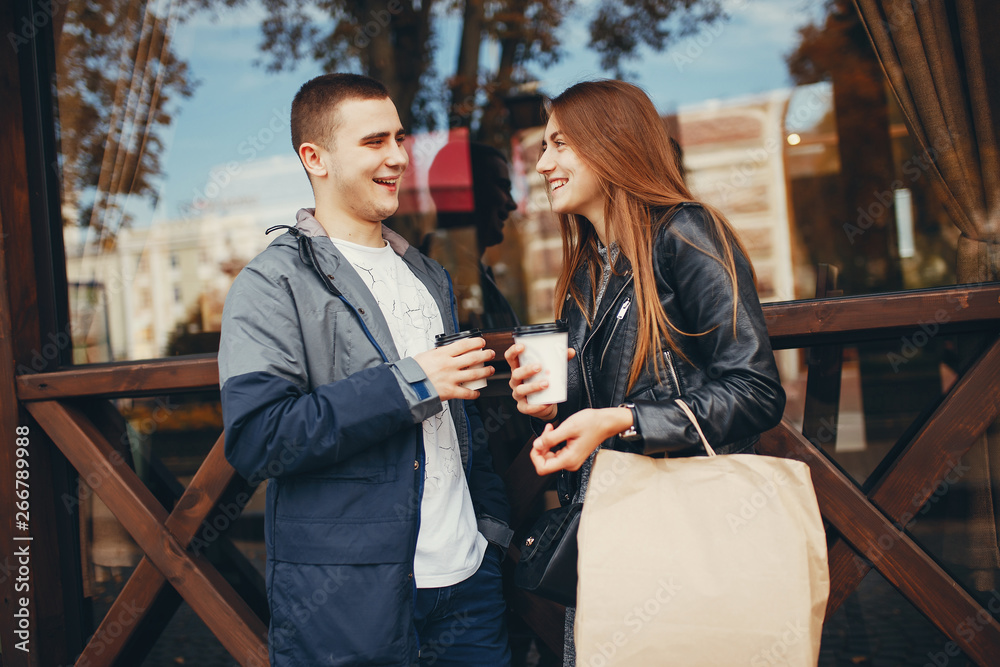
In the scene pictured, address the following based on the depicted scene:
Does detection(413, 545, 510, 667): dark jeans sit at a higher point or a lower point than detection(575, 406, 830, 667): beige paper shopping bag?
lower

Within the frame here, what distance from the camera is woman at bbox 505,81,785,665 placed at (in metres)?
1.22

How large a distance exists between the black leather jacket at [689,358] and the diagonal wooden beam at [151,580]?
4.33 ft

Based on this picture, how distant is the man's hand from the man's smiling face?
0.47 meters

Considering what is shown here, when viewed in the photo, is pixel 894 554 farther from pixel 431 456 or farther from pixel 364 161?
pixel 364 161

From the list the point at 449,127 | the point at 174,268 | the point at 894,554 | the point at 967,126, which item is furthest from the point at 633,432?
the point at 174,268

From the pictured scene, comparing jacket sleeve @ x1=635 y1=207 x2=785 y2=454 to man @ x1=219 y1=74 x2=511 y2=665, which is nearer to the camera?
jacket sleeve @ x1=635 y1=207 x2=785 y2=454

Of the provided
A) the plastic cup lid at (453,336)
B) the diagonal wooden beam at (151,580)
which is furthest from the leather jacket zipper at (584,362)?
the diagonal wooden beam at (151,580)

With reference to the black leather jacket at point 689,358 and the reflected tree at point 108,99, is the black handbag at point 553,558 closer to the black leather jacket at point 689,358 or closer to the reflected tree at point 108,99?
the black leather jacket at point 689,358

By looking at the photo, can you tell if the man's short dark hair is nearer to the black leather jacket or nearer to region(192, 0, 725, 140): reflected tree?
the black leather jacket

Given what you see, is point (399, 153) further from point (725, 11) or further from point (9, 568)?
point (725, 11)

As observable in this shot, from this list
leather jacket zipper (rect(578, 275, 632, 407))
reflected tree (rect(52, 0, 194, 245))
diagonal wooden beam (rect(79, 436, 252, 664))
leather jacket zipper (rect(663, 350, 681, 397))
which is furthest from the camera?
reflected tree (rect(52, 0, 194, 245))

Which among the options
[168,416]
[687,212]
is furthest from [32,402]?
[687,212]

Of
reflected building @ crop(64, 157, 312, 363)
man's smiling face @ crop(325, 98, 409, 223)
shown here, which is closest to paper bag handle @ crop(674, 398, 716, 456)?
man's smiling face @ crop(325, 98, 409, 223)

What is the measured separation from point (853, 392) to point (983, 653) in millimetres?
2717
